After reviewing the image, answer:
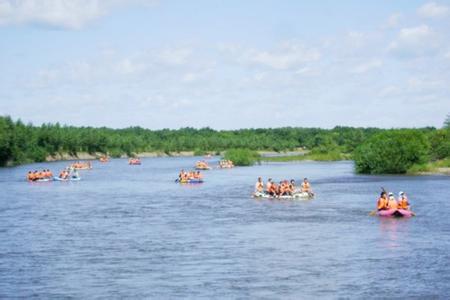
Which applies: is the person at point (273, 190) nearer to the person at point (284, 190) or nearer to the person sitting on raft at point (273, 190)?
the person sitting on raft at point (273, 190)

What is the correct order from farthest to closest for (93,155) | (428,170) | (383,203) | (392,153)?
(93,155)
(428,170)
(392,153)
(383,203)

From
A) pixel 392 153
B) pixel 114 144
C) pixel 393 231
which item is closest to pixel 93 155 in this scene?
pixel 114 144

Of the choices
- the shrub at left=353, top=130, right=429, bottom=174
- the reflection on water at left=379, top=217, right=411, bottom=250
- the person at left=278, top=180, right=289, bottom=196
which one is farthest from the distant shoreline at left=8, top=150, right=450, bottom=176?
the reflection on water at left=379, top=217, right=411, bottom=250

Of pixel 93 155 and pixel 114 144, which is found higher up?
pixel 114 144

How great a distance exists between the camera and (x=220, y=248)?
35188mm

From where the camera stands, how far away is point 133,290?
26.6 m

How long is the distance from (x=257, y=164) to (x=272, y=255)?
95889 mm

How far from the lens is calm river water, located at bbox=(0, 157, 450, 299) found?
27047 mm

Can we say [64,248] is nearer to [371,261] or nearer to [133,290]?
[133,290]

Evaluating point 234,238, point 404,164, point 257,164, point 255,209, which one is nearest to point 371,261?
point 234,238

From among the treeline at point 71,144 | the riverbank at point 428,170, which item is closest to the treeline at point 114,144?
the treeline at point 71,144

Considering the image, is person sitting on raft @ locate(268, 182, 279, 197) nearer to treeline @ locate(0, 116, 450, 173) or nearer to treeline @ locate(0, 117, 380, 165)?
→ treeline @ locate(0, 116, 450, 173)

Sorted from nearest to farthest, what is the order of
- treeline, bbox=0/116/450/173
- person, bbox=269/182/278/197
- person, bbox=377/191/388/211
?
person, bbox=377/191/388/211 → person, bbox=269/182/278/197 → treeline, bbox=0/116/450/173

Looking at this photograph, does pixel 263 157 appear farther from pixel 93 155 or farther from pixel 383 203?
pixel 383 203
